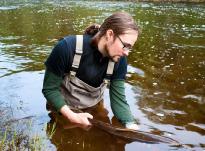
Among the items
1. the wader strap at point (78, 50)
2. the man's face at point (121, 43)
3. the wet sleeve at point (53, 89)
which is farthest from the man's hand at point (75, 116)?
the man's face at point (121, 43)

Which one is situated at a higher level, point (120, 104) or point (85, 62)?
point (85, 62)

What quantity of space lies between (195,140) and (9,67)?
524cm

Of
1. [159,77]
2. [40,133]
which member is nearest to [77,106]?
[40,133]

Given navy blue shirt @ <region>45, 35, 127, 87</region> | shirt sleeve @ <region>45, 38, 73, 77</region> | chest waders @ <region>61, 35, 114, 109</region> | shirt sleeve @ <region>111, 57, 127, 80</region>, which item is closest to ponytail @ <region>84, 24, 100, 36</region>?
navy blue shirt @ <region>45, 35, 127, 87</region>

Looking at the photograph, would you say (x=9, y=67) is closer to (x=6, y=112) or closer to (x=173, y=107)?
(x=6, y=112)

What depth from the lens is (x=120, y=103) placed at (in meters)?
5.00

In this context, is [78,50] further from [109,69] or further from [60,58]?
[109,69]

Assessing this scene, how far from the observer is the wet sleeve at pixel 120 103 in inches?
195

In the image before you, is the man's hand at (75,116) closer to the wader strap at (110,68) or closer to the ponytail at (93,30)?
the wader strap at (110,68)

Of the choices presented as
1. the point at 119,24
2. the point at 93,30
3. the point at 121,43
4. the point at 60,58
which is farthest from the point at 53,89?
the point at 119,24

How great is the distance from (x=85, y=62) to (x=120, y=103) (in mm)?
704

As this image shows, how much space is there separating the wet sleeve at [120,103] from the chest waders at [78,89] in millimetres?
149

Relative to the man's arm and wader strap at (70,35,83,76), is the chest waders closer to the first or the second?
wader strap at (70,35,83,76)

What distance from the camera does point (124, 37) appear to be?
164 inches
